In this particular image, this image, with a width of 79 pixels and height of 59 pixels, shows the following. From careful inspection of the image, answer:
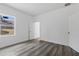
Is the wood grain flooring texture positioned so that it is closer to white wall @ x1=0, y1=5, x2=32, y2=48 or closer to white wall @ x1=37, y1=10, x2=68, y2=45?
white wall @ x1=0, y1=5, x2=32, y2=48

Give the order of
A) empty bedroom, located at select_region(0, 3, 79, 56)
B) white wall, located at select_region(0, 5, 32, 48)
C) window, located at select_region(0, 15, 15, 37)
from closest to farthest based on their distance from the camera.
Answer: empty bedroom, located at select_region(0, 3, 79, 56) → white wall, located at select_region(0, 5, 32, 48) → window, located at select_region(0, 15, 15, 37)

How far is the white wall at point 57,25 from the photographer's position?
4832 mm

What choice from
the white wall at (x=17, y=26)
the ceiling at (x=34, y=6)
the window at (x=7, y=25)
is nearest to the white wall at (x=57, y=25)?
the ceiling at (x=34, y=6)

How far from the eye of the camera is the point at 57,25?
550 centimetres

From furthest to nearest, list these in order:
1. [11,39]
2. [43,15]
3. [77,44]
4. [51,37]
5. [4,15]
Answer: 1. [43,15]
2. [51,37]
3. [11,39]
4. [4,15]
5. [77,44]

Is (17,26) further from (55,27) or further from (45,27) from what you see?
(55,27)

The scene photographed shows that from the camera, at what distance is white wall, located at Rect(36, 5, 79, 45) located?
4.83 m

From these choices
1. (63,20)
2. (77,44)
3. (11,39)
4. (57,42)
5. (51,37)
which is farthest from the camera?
(51,37)

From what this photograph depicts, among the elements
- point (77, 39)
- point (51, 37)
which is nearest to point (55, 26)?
point (51, 37)

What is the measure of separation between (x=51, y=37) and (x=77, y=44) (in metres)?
2.51

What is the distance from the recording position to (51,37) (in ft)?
19.3

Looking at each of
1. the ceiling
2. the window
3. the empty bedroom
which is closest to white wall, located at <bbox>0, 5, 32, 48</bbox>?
the empty bedroom

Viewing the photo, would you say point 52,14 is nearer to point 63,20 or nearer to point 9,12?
point 63,20

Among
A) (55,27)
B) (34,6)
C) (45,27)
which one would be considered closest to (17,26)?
(34,6)
